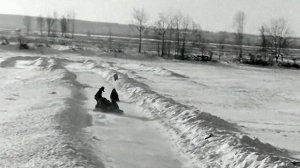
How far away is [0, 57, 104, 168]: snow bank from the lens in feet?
36.7

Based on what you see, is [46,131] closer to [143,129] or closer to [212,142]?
[143,129]

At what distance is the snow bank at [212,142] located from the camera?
10.7 m

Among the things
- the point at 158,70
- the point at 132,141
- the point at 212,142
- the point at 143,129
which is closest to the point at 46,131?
the point at 132,141

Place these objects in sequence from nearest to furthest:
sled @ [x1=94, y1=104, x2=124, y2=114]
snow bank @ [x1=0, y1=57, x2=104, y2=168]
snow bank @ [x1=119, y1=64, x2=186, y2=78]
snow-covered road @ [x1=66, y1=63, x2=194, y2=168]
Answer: snow bank @ [x1=0, y1=57, x2=104, y2=168] → snow-covered road @ [x1=66, y1=63, x2=194, y2=168] → sled @ [x1=94, y1=104, x2=124, y2=114] → snow bank @ [x1=119, y1=64, x2=186, y2=78]

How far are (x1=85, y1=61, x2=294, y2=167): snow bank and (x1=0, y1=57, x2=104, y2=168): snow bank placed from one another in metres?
2.86

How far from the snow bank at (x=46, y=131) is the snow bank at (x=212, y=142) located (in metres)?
2.86

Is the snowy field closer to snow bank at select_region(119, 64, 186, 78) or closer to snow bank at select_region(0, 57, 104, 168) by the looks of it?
snow bank at select_region(0, 57, 104, 168)

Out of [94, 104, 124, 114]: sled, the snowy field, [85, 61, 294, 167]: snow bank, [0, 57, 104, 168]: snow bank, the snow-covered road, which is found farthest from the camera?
[94, 104, 124, 114]: sled

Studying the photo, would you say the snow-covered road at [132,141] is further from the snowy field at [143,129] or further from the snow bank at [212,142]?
the snow bank at [212,142]

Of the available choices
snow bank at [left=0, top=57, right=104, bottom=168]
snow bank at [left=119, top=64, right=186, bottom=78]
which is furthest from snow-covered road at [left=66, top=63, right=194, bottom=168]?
snow bank at [left=119, top=64, right=186, bottom=78]

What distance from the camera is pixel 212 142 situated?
1292cm

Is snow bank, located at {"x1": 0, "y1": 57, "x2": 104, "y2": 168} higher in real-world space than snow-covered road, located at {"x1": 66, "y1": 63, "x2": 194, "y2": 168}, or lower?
higher

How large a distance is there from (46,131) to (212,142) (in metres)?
5.16

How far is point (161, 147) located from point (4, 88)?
15546 mm
